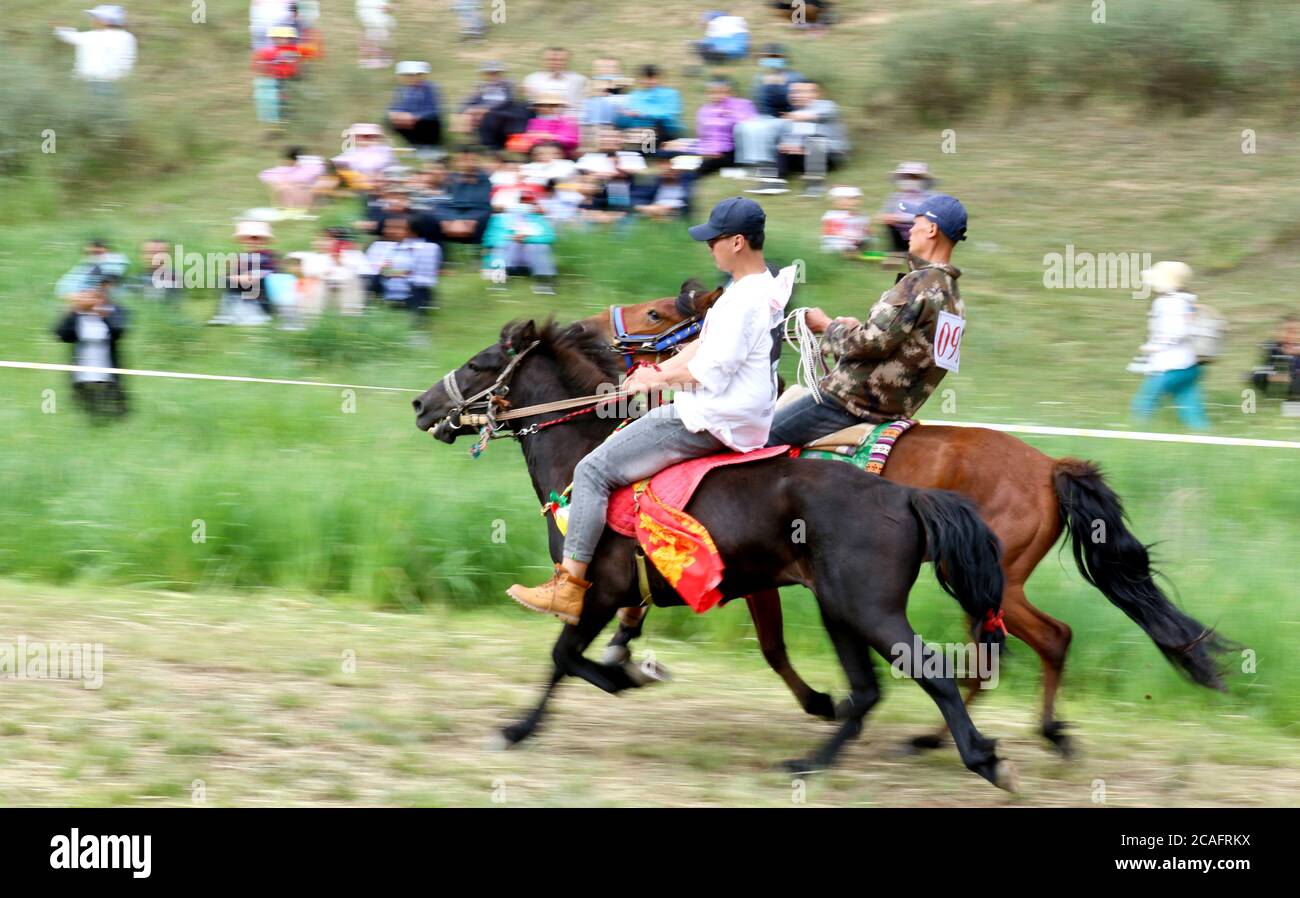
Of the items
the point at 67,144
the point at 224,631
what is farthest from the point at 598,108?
the point at 224,631

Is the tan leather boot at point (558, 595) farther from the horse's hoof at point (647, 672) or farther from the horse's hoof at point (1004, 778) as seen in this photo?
the horse's hoof at point (1004, 778)

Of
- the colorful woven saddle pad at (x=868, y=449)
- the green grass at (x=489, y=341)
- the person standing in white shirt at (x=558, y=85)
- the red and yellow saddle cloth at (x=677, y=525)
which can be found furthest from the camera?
the person standing in white shirt at (x=558, y=85)

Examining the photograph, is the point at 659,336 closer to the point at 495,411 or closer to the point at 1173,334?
the point at 495,411

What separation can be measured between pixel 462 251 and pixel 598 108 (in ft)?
8.58

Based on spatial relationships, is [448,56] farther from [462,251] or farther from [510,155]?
[462,251]

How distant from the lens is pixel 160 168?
797 inches

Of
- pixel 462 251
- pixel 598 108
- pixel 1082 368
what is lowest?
pixel 1082 368

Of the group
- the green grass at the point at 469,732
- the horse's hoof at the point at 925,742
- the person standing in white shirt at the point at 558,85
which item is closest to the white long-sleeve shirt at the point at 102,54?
the person standing in white shirt at the point at 558,85

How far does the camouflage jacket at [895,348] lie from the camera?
7.23 meters

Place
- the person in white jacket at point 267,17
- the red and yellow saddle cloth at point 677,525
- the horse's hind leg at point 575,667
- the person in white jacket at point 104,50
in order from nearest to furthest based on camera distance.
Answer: the red and yellow saddle cloth at point 677,525
the horse's hind leg at point 575,667
the person in white jacket at point 267,17
the person in white jacket at point 104,50

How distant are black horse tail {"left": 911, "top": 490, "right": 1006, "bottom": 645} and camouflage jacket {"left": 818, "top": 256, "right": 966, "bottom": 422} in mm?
Result: 1053

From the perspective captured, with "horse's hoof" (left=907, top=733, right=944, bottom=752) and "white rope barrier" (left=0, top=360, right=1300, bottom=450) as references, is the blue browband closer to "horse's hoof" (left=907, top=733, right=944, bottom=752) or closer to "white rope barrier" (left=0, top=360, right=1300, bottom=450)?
"horse's hoof" (left=907, top=733, right=944, bottom=752)

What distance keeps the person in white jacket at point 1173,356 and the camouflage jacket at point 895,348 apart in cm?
571

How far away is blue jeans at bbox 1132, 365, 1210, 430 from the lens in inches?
498
